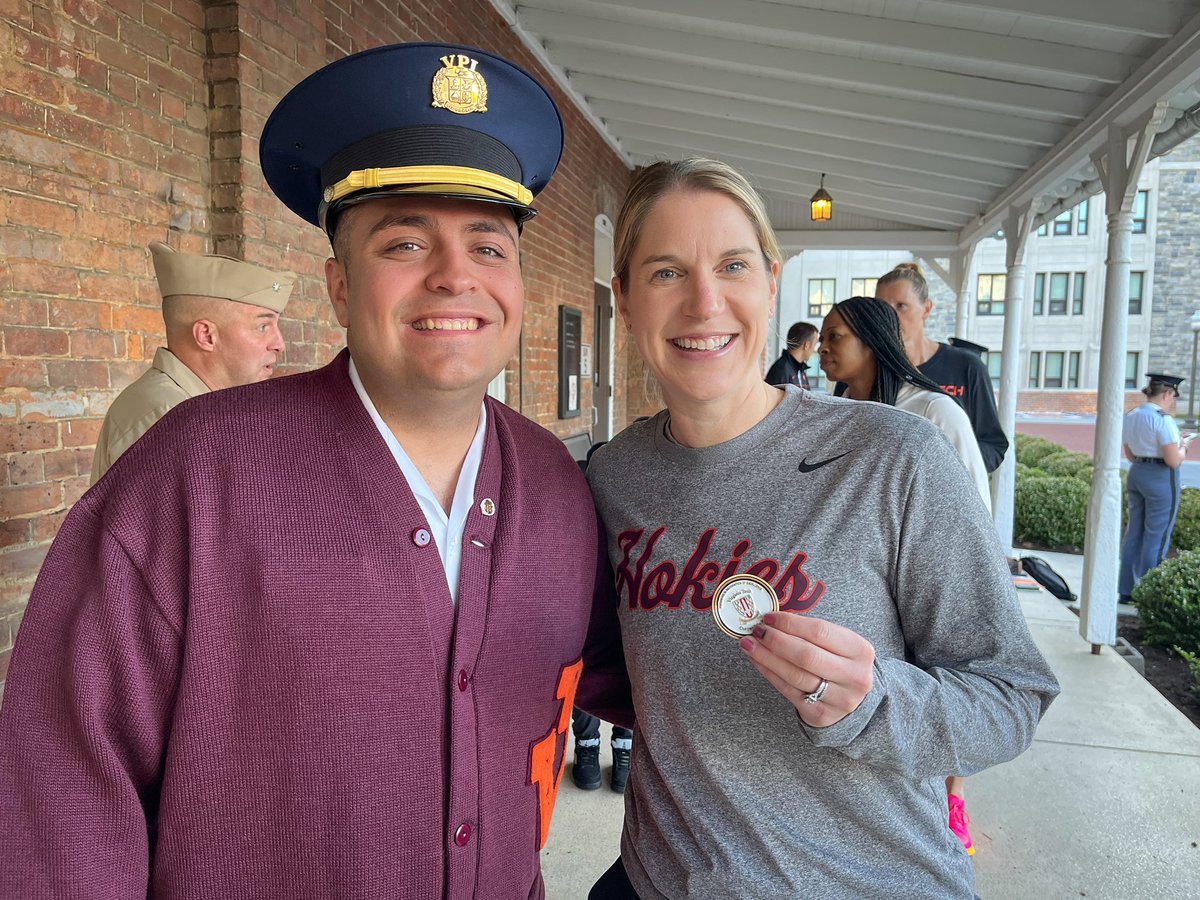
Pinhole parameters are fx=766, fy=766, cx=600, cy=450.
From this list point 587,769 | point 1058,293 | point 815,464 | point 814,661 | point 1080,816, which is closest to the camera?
point 814,661

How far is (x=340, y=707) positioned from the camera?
1.09 m

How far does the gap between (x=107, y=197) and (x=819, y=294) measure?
36.0 metres

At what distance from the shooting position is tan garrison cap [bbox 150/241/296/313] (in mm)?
2641

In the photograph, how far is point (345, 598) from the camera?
1.09 m

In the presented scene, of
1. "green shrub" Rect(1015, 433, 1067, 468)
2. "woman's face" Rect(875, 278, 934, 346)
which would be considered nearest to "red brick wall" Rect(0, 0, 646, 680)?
"woman's face" Rect(875, 278, 934, 346)

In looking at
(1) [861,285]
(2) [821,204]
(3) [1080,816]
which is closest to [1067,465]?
(2) [821,204]

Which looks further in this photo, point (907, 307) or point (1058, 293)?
point (1058, 293)

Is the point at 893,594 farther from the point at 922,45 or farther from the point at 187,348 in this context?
the point at 922,45

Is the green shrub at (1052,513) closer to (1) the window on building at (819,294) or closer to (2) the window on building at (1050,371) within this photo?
(1) the window on building at (819,294)

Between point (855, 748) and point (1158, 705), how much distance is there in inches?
182

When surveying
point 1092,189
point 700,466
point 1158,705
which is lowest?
point 1158,705

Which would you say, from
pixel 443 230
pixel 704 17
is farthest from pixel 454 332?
pixel 704 17

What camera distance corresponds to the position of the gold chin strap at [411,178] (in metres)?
1.20

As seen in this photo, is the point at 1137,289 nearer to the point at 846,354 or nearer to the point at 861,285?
the point at 861,285
